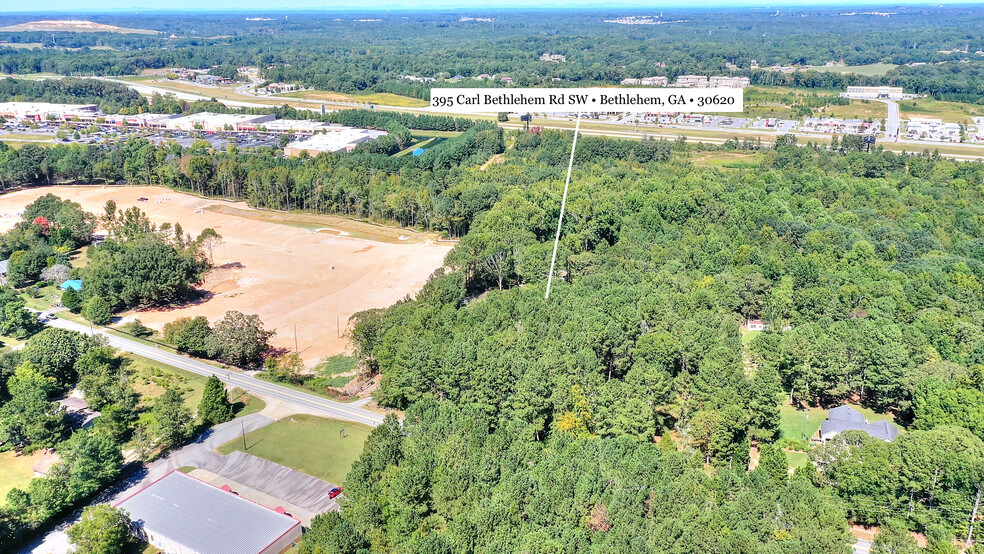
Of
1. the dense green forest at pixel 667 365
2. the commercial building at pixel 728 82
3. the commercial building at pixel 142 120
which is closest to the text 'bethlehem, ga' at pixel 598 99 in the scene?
the dense green forest at pixel 667 365

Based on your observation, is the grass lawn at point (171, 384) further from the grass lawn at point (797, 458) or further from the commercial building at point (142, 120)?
the commercial building at point (142, 120)

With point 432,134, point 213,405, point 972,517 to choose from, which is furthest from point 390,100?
point 972,517

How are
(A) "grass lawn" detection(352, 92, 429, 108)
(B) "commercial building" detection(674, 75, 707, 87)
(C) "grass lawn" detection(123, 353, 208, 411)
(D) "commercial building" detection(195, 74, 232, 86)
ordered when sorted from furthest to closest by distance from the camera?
(D) "commercial building" detection(195, 74, 232, 86) → (B) "commercial building" detection(674, 75, 707, 87) → (A) "grass lawn" detection(352, 92, 429, 108) → (C) "grass lawn" detection(123, 353, 208, 411)

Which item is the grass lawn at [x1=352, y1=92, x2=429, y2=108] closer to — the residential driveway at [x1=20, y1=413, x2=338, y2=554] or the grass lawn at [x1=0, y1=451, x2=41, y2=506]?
the residential driveway at [x1=20, y1=413, x2=338, y2=554]

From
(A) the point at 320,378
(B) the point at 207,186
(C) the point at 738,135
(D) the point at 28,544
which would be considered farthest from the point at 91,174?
(C) the point at 738,135

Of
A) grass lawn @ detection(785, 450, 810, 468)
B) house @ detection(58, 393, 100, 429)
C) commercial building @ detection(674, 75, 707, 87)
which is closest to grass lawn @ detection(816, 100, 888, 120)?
commercial building @ detection(674, 75, 707, 87)

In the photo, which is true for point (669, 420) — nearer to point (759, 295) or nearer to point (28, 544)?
point (759, 295)
